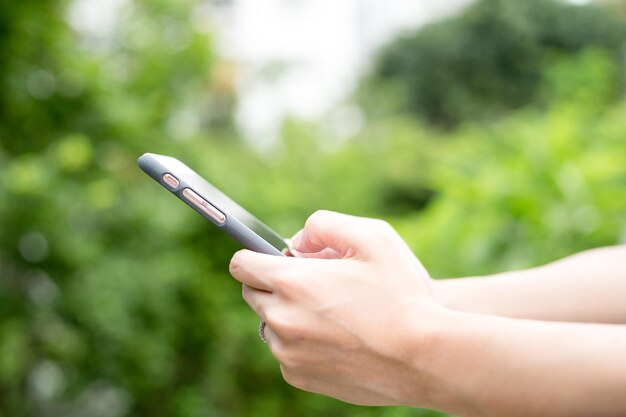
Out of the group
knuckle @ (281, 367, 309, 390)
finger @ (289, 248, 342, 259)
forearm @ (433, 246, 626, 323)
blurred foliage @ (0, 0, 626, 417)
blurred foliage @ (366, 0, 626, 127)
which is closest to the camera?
knuckle @ (281, 367, 309, 390)

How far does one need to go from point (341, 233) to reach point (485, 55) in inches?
618

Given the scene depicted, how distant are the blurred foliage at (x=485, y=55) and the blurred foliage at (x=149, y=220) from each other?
8.41m

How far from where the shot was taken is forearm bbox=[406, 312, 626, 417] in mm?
925

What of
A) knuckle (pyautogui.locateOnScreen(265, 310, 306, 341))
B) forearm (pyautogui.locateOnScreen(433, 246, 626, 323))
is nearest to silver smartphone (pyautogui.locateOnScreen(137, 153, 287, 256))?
knuckle (pyautogui.locateOnScreen(265, 310, 306, 341))

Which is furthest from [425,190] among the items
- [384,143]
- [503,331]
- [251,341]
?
[503,331]

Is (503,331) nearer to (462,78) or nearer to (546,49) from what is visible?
(546,49)

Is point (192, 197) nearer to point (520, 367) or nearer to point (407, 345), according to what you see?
point (407, 345)

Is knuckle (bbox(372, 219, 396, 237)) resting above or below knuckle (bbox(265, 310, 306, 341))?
above

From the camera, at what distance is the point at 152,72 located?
13.6 ft

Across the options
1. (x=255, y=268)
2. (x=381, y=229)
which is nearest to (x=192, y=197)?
(x=255, y=268)

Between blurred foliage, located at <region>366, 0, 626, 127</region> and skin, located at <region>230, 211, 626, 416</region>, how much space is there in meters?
11.9

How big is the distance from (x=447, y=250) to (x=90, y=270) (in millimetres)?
1766

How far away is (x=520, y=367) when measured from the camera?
37.1 inches

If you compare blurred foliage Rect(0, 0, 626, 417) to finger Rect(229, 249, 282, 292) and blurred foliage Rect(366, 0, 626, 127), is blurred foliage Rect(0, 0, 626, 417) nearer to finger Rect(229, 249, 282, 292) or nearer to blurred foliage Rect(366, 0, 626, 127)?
finger Rect(229, 249, 282, 292)
